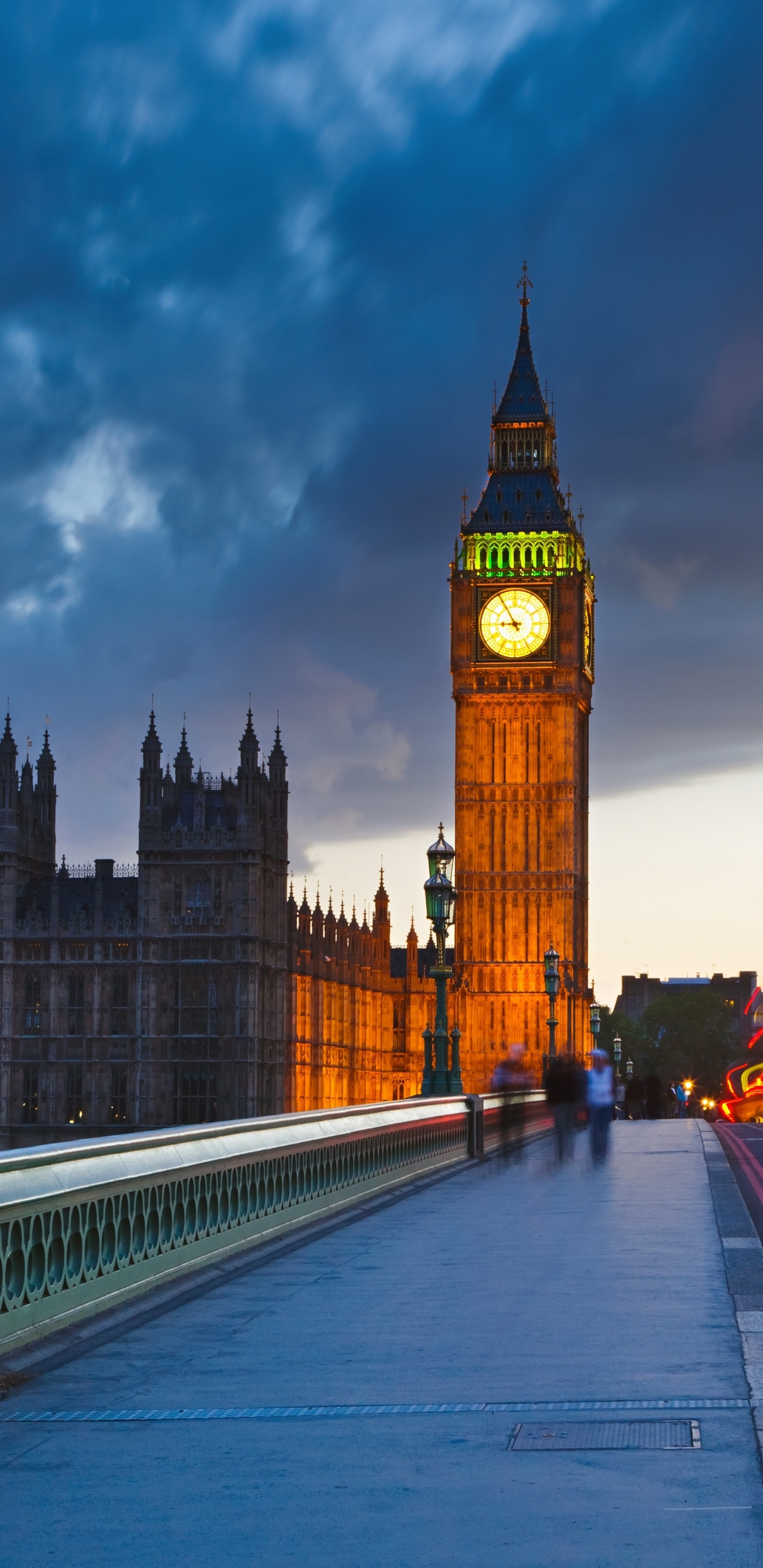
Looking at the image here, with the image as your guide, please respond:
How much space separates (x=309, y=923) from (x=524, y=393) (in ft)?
174

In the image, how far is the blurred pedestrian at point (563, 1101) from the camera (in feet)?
94.8

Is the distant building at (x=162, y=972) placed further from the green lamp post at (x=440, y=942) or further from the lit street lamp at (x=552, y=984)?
the green lamp post at (x=440, y=942)

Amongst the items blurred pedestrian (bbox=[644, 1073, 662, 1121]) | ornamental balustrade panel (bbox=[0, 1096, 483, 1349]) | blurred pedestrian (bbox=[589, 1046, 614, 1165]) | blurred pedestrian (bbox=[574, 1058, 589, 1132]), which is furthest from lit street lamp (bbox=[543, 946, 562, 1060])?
ornamental balustrade panel (bbox=[0, 1096, 483, 1349])

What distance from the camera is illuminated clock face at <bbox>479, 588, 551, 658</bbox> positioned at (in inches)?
5246

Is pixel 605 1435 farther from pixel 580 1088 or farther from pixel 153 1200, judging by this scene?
pixel 580 1088

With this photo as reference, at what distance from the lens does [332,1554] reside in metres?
7.26

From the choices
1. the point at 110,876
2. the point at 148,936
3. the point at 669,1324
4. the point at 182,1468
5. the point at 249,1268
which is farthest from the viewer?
the point at 110,876

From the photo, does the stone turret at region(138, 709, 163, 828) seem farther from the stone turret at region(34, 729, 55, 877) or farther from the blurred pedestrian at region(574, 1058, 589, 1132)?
the blurred pedestrian at region(574, 1058, 589, 1132)

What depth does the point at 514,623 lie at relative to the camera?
13375 centimetres

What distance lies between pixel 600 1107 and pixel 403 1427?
21.0 metres

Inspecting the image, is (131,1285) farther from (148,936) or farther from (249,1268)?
(148,936)

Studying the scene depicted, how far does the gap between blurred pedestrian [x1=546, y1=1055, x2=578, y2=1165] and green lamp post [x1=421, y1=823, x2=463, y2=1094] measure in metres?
4.37

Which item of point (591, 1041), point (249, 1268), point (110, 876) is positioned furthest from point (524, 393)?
point (249, 1268)

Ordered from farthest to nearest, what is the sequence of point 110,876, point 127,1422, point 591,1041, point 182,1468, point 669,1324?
point 591,1041, point 110,876, point 669,1324, point 127,1422, point 182,1468
